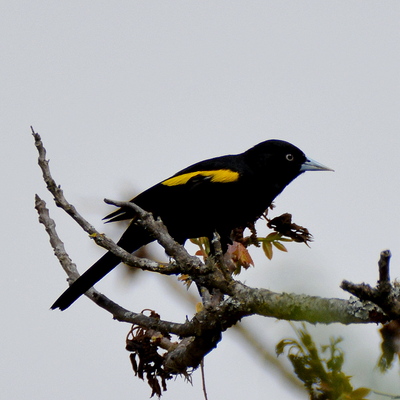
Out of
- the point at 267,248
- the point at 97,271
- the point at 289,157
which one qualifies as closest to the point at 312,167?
the point at 289,157

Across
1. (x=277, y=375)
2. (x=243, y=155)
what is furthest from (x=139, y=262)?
(x=243, y=155)

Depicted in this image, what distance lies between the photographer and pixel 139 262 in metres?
2.45

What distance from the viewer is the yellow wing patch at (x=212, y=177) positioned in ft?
13.8

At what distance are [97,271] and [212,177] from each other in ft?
3.43

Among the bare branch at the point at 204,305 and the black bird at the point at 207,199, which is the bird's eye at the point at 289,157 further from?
the bare branch at the point at 204,305

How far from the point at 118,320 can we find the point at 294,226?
1.01 meters

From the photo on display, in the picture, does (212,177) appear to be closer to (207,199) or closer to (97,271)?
(207,199)

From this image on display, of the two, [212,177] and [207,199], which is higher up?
[212,177]

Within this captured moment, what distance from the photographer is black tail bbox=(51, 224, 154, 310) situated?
11.8 ft

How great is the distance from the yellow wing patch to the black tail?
44 cm

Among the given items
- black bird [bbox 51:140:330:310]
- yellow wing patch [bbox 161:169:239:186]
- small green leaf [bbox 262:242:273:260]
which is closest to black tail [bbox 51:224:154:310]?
black bird [bbox 51:140:330:310]

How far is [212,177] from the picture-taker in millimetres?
4207

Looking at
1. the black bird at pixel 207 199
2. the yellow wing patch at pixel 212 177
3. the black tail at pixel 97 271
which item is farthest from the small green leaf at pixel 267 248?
the yellow wing patch at pixel 212 177

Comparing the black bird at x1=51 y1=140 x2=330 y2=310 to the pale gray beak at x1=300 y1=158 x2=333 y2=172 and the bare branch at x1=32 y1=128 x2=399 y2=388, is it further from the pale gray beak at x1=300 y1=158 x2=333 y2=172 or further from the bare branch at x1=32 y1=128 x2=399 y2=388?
the bare branch at x1=32 y1=128 x2=399 y2=388
